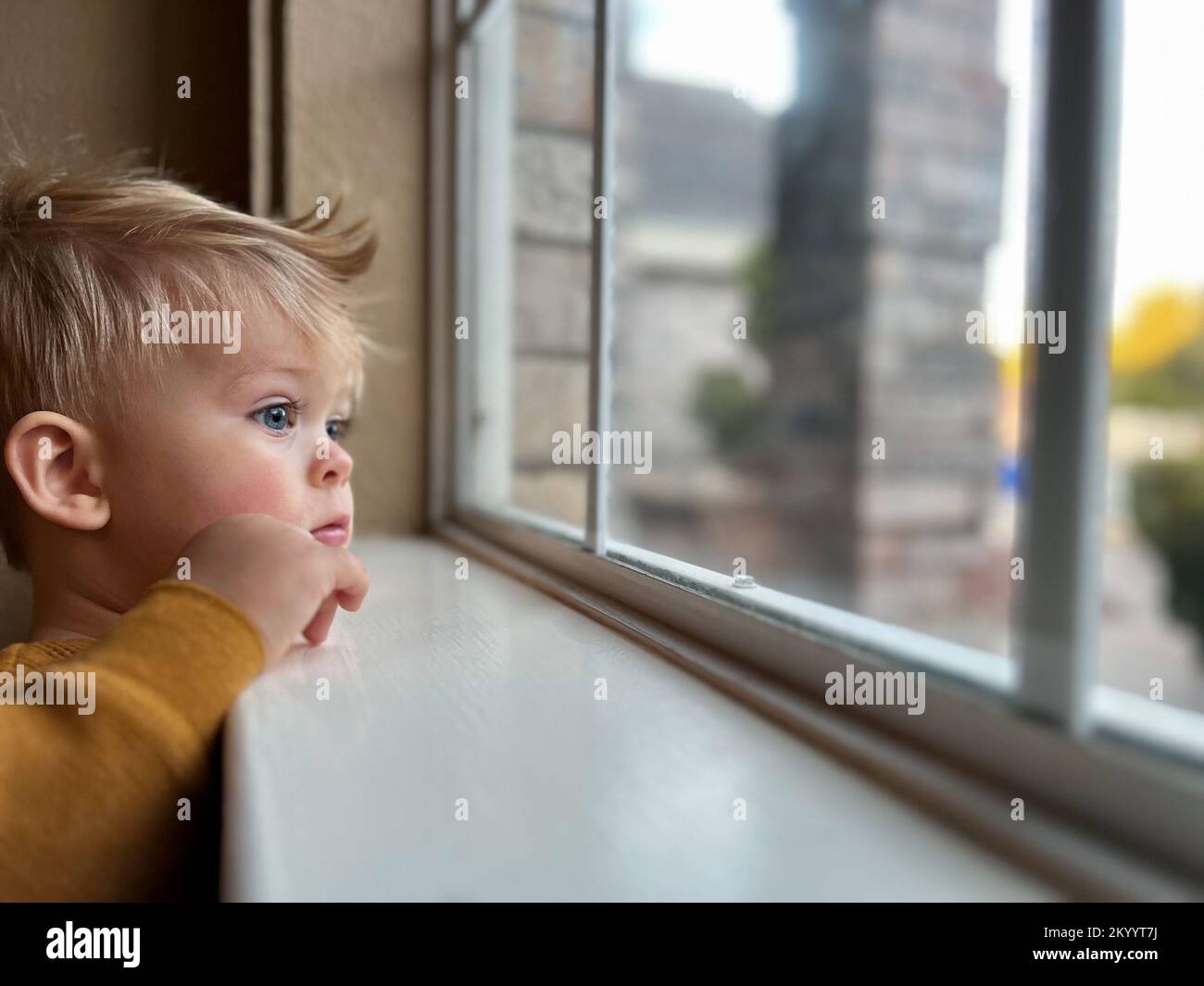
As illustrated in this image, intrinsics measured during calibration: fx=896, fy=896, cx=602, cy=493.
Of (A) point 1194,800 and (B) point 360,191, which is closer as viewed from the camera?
(A) point 1194,800

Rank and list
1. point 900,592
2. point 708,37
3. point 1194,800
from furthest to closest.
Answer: point 708,37 → point 900,592 → point 1194,800

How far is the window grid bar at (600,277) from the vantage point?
0.82 metres

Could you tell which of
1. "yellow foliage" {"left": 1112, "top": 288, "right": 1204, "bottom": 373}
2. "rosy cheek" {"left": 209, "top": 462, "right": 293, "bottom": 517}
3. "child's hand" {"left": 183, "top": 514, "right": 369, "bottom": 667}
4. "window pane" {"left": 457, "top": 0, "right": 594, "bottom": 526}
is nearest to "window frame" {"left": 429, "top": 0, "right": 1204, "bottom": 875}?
"child's hand" {"left": 183, "top": 514, "right": 369, "bottom": 667}

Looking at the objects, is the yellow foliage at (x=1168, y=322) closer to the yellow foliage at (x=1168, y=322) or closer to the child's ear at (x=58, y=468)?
the yellow foliage at (x=1168, y=322)

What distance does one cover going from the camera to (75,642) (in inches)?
29.2

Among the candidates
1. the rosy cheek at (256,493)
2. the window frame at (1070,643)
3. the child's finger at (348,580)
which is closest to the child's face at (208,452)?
the rosy cheek at (256,493)

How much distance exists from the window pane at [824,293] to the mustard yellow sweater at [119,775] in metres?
2.47

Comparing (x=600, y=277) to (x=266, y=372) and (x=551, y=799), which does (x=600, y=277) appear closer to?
(x=266, y=372)

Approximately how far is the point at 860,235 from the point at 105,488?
185 inches

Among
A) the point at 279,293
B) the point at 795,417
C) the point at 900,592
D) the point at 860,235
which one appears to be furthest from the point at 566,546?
the point at 795,417

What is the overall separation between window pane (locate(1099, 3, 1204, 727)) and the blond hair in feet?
2.19

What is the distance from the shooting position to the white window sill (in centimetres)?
34

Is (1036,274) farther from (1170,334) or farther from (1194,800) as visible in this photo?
(1170,334)

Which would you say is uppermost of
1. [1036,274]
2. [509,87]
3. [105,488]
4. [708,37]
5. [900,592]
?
[708,37]
